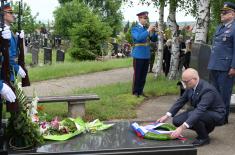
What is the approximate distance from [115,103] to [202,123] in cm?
320

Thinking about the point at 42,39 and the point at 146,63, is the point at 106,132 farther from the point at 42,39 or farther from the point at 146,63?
the point at 42,39

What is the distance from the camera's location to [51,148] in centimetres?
498

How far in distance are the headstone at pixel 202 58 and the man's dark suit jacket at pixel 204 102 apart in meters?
2.12

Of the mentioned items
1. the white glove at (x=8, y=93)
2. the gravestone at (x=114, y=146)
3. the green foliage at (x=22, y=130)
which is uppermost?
the white glove at (x=8, y=93)

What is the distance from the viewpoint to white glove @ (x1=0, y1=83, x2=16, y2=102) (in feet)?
16.4

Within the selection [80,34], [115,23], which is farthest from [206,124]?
[115,23]

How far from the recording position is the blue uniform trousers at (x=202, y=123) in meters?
6.46

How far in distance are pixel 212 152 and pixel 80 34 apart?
644 inches

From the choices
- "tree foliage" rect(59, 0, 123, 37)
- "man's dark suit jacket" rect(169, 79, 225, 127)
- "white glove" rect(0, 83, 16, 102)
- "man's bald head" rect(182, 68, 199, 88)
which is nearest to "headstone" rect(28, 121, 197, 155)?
"white glove" rect(0, 83, 16, 102)

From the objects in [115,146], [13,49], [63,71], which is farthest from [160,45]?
[115,146]

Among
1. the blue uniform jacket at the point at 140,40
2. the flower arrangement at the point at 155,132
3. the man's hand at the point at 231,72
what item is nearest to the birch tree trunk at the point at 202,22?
the blue uniform jacket at the point at 140,40

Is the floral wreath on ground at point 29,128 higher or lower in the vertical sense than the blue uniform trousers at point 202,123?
higher

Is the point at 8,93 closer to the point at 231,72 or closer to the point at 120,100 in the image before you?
the point at 231,72

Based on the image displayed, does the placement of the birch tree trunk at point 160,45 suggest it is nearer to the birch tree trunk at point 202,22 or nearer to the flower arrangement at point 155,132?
the birch tree trunk at point 202,22
